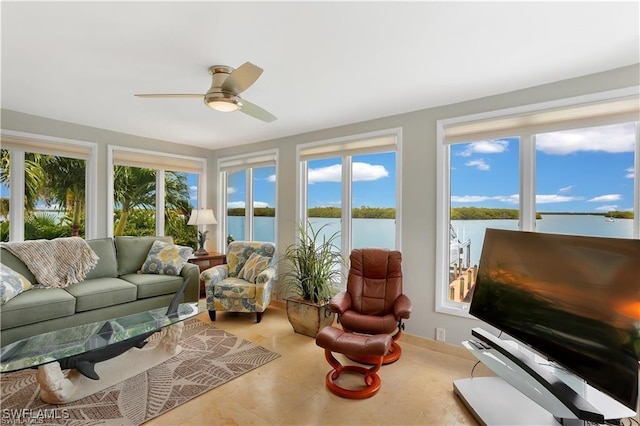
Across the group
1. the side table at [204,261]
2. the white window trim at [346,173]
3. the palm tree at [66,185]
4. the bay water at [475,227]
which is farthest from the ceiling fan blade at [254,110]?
the palm tree at [66,185]

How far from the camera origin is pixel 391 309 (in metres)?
3.03

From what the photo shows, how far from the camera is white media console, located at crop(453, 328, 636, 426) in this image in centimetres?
159

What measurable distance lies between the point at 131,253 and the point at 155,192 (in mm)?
1194

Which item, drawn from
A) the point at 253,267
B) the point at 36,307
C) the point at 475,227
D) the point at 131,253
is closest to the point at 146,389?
the point at 36,307

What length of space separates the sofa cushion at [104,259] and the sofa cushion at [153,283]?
6.3 inches

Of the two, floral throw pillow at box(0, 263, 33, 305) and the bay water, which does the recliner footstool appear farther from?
floral throw pillow at box(0, 263, 33, 305)

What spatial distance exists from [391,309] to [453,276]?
0.76 meters

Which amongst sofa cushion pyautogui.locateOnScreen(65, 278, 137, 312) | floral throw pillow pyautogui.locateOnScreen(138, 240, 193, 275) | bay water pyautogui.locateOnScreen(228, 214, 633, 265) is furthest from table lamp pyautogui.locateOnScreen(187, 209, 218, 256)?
sofa cushion pyautogui.locateOnScreen(65, 278, 137, 312)

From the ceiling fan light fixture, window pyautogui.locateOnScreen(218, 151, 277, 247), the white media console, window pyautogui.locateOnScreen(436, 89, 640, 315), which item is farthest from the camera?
window pyautogui.locateOnScreen(218, 151, 277, 247)

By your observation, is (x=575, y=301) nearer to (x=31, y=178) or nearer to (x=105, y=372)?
(x=105, y=372)

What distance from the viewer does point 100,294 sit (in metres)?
3.25

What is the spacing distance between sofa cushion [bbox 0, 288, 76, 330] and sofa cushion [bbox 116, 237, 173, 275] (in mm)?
872

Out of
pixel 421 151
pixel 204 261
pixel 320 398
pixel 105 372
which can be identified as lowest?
pixel 320 398

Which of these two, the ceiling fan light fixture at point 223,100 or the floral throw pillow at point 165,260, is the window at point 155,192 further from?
the ceiling fan light fixture at point 223,100
